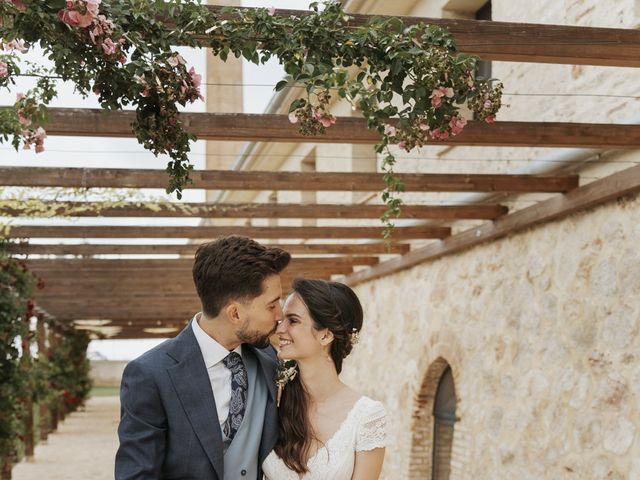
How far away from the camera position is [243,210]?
794 centimetres

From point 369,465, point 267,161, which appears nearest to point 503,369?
point 369,465

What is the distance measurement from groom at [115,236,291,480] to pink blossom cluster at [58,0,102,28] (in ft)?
2.79

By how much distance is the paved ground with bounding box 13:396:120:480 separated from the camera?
12148 mm

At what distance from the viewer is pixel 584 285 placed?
6445mm

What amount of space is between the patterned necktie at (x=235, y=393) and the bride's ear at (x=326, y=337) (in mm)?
338

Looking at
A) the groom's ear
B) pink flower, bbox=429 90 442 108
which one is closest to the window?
pink flower, bbox=429 90 442 108

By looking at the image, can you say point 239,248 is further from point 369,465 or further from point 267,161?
point 267,161

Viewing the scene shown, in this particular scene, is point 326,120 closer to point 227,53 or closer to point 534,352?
point 227,53

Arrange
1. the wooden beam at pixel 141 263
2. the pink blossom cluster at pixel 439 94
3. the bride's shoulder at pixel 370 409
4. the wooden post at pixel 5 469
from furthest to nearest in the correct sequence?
the wooden beam at pixel 141 263
the wooden post at pixel 5 469
the pink blossom cluster at pixel 439 94
the bride's shoulder at pixel 370 409

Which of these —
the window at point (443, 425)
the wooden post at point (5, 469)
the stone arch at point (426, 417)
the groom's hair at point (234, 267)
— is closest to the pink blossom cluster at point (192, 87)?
the groom's hair at point (234, 267)

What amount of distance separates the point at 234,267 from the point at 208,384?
39 centimetres

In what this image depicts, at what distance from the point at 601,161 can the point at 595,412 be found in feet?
5.42

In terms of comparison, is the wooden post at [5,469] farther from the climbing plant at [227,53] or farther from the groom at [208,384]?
the groom at [208,384]

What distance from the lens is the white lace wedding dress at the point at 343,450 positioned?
3.24 metres
